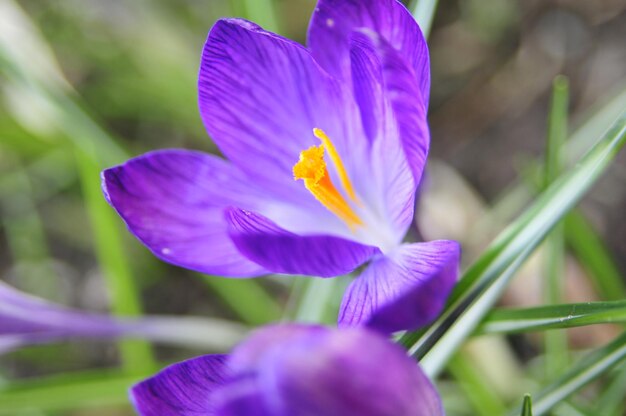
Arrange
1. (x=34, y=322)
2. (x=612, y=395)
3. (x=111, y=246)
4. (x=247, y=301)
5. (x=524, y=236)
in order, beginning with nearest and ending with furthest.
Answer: (x=524, y=236) → (x=34, y=322) → (x=612, y=395) → (x=111, y=246) → (x=247, y=301)

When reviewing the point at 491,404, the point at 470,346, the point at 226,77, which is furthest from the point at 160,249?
the point at 470,346

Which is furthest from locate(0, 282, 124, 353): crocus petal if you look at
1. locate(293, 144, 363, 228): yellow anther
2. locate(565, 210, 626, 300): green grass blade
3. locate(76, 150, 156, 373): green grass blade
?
locate(565, 210, 626, 300): green grass blade

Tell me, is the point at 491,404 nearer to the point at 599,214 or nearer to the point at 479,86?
the point at 599,214

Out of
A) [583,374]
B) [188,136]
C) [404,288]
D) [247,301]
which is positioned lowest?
[247,301]

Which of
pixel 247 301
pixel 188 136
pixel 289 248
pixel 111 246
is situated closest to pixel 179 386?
pixel 289 248

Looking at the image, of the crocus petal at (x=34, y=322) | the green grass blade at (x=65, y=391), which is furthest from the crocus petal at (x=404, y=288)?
the green grass blade at (x=65, y=391)

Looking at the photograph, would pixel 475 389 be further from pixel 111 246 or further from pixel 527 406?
pixel 111 246

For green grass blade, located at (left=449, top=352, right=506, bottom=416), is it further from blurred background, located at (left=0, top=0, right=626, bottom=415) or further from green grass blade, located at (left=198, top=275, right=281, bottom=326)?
green grass blade, located at (left=198, top=275, right=281, bottom=326)
